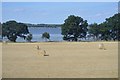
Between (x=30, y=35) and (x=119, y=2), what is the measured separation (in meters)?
50.8

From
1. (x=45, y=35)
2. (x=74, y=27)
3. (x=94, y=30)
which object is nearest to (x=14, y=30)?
(x=45, y=35)

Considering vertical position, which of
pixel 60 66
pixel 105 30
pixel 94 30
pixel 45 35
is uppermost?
pixel 94 30

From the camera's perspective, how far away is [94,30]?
6812 cm

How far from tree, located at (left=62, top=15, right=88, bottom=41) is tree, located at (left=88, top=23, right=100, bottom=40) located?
0.97 meters

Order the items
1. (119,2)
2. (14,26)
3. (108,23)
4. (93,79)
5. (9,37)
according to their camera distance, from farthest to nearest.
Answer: (108,23)
(14,26)
(9,37)
(119,2)
(93,79)

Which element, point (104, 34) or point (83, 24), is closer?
point (104, 34)

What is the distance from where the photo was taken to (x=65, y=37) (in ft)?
215

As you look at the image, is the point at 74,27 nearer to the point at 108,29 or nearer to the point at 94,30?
the point at 94,30

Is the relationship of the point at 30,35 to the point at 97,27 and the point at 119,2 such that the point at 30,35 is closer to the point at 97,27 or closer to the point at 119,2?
the point at 97,27

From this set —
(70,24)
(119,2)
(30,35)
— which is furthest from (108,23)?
(119,2)

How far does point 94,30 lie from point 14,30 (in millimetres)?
15883

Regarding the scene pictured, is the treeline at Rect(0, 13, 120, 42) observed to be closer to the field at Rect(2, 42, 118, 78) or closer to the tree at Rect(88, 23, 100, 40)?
the tree at Rect(88, 23, 100, 40)

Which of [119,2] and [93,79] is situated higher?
[119,2]

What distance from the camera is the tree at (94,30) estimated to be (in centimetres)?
6650
